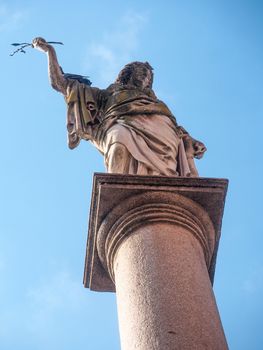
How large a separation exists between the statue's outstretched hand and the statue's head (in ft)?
4.66

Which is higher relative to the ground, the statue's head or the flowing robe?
the statue's head

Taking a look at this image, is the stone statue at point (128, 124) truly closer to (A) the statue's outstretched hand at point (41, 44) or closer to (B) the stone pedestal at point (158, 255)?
(A) the statue's outstretched hand at point (41, 44)

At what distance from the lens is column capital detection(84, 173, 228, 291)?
288 inches

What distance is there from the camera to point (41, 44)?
1162cm

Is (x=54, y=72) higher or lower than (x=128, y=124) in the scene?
higher

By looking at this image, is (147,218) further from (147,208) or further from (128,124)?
(128,124)

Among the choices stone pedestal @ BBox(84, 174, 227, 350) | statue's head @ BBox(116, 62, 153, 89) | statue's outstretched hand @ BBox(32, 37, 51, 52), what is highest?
statue's outstretched hand @ BBox(32, 37, 51, 52)

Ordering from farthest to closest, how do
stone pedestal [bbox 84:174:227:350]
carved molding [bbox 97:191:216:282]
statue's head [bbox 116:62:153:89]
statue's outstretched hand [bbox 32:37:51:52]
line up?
1. statue's outstretched hand [bbox 32:37:51:52]
2. statue's head [bbox 116:62:153:89]
3. carved molding [bbox 97:191:216:282]
4. stone pedestal [bbox 84:174:227:350]

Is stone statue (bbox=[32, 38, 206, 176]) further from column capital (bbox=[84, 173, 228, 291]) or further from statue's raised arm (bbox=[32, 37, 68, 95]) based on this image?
column capital (bbox=[84, 173, 228, 291])

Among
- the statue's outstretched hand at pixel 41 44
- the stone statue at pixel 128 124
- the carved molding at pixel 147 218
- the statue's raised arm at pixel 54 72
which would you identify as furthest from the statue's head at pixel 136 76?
the carved molding at pixel 147 218

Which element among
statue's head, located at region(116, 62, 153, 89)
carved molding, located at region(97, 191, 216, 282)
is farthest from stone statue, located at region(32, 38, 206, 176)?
carved molding, located at region(97, 191, 216, 282)

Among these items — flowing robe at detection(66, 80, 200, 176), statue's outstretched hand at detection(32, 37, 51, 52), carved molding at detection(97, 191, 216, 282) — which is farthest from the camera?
statue's outstretched hand at detection(32, 37, 51, 52)

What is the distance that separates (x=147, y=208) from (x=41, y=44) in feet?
17.7

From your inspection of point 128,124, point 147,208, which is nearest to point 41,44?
point 128,124
